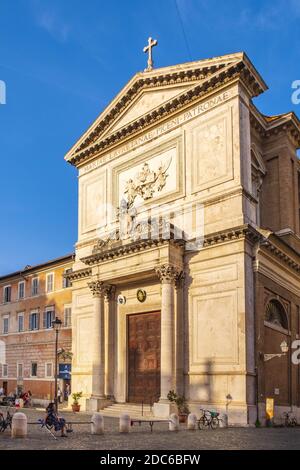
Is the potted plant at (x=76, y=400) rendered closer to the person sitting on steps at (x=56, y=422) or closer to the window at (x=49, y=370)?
the person sitting on steps at (x=56, y=422)

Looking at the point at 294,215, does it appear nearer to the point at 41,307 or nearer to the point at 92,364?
the point at 92,364

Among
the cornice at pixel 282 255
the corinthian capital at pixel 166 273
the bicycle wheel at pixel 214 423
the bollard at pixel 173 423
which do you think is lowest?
the bicycle wheel at pixel 214 423

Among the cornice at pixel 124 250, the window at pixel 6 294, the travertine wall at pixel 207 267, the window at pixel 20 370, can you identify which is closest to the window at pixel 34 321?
the window at pixel 20 370

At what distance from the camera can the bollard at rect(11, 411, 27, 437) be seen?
675 inches

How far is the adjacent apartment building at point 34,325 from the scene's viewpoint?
1837 inches

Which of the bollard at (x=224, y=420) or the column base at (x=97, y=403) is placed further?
the column base at (x=97, y=403)

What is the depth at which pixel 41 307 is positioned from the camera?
49.4m

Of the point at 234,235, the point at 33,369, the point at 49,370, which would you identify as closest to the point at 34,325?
the point at 33,369

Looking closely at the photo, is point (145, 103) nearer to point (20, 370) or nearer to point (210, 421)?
point (210, 421)

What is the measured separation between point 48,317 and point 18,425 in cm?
3140

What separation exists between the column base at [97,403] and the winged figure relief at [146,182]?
10622mm

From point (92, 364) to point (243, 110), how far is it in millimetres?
15360

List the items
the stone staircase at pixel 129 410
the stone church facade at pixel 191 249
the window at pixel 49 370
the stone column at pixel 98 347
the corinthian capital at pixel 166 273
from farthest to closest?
1. the window at pixel 49 370
2. the stone column at pixel 98 347
3. the corinthian capital at pixel 166 273
4. the stone staircase at pixel 129 410
5. the stone church facade at pixel 191 249

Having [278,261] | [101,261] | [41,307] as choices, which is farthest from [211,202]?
[41,307]
